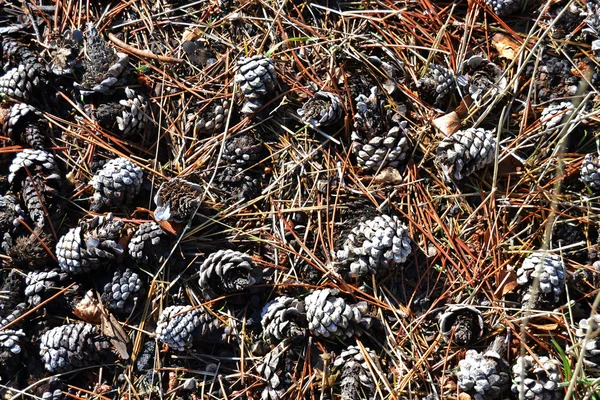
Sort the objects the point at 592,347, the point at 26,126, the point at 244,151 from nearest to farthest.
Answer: the point at 592,347
the point at 244,151
the point at 26,126

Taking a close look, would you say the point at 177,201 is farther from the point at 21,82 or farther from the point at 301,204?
the point at 21,82

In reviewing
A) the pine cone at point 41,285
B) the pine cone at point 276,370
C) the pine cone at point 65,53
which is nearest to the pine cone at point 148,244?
the pine cone at point 41,285

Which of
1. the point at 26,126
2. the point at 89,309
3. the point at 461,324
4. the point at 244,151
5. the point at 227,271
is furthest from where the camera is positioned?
the point at 26,126

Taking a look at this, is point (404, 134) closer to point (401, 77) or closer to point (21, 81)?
point (401, 77)

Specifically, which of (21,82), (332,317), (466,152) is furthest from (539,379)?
(21,82)

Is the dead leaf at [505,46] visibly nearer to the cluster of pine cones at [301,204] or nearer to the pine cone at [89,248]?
the cluster of pine cones at [301,204]

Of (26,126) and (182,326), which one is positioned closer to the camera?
(182,326)
